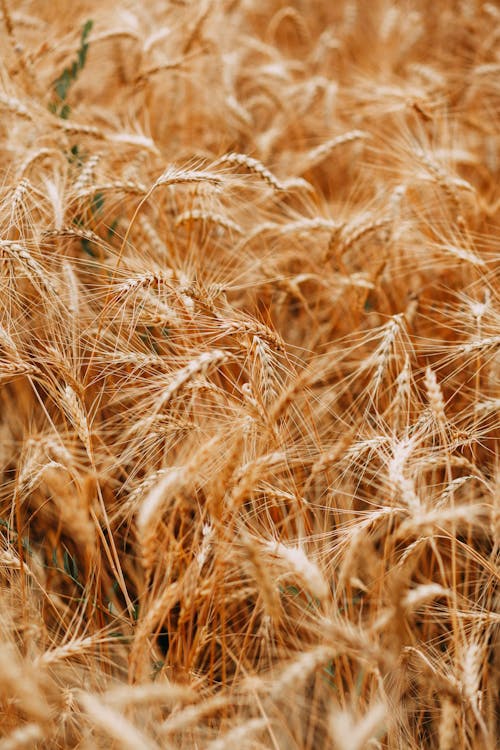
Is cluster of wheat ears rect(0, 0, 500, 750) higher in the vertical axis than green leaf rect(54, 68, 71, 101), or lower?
lower

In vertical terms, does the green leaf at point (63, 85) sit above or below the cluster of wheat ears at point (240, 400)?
above

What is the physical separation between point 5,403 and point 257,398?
0.94 meters

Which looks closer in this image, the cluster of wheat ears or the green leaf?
the cluster of wheat ears

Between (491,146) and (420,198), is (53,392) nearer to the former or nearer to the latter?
(420,198)

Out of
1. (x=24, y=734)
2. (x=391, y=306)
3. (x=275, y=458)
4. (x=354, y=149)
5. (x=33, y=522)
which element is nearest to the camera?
(x=24, y=734)

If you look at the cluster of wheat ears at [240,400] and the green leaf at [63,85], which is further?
the green leaf at [63,85]

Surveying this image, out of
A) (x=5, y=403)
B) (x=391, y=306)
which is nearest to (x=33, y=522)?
(x=5, y=403)

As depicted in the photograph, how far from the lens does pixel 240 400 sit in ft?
4.38

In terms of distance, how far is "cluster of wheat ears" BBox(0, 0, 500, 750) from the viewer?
1075mm

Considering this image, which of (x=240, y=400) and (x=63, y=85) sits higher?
(x=63, y=85)

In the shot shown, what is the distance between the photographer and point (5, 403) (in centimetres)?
176

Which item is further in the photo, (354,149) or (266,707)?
(354,149)

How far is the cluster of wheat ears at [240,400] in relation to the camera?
1.08 meters

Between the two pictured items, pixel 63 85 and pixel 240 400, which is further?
pixel 63 85
